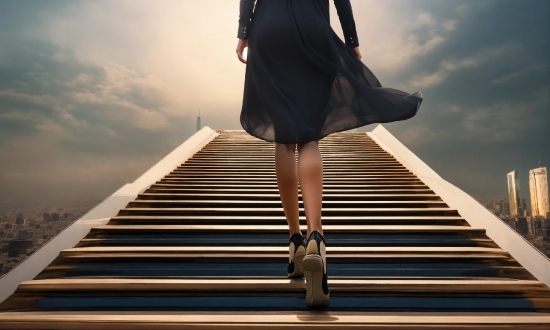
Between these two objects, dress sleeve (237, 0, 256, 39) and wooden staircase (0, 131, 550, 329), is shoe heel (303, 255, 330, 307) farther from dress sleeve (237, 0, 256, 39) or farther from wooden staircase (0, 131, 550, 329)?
dress sleeve (237, 0, 256, 39)

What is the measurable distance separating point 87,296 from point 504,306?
60.5 inches

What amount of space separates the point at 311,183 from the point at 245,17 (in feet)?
2.34

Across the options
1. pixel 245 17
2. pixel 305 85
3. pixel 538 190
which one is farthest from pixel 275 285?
pixel 538 190

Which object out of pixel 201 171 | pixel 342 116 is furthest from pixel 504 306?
pixel 201 171

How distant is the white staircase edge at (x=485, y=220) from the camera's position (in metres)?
2.06

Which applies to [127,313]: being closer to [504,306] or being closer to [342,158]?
[504,306]

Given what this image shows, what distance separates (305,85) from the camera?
173 centimetres

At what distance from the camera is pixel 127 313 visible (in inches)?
63.1

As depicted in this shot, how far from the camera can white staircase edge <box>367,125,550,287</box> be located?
206 centimetres

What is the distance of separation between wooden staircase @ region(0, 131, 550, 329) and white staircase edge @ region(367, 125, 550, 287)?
2.0 inches

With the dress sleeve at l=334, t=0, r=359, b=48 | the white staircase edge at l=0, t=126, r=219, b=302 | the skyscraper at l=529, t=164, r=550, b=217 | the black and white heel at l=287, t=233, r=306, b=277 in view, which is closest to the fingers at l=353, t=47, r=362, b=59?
the dress sleeve at l=334, t=0, r=359, b=48

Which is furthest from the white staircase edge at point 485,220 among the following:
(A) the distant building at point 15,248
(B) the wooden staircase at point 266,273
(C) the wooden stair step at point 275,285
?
(A) the distant building at point 15,248

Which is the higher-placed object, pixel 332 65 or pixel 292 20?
pixel 292 20

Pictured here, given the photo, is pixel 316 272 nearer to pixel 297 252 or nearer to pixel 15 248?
pixel 297 252
